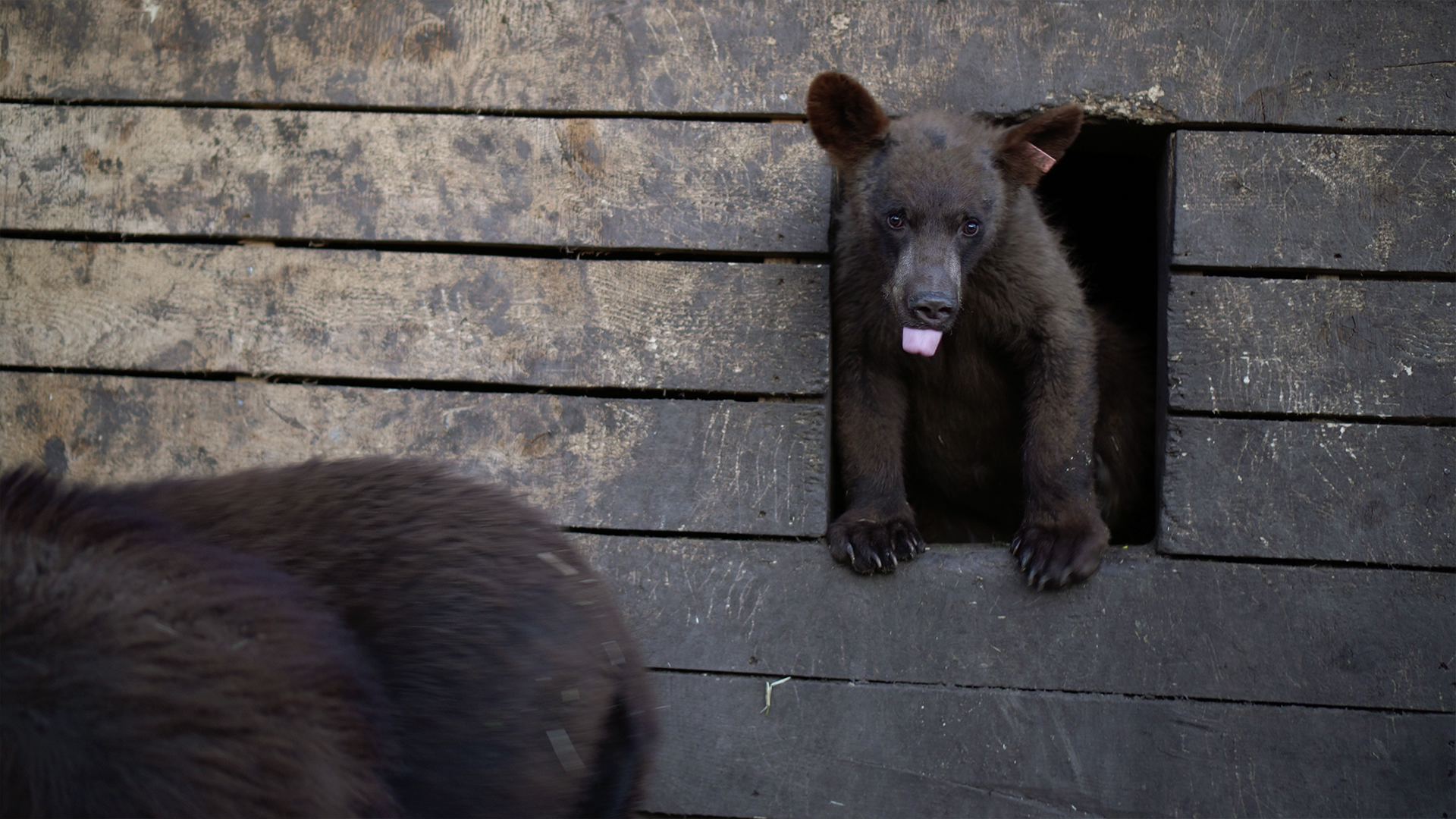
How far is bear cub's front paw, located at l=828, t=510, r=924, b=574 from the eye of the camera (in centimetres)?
252

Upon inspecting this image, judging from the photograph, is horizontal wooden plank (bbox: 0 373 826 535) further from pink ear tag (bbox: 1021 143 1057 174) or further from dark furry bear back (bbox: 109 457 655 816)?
dark furry bear back (bbox: 109 457 655 816)

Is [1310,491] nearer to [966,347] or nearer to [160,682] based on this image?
[966,347]

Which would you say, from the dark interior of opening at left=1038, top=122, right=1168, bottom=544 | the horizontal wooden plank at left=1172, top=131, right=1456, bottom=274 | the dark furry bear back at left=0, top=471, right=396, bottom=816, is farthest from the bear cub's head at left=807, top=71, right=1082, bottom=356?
the dark furry bear back at left=0, top=471, right=396, bottom=816

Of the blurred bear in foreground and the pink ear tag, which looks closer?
the blurred bear in foreground

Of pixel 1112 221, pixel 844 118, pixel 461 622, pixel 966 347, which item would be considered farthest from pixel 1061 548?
pixel 1112 221

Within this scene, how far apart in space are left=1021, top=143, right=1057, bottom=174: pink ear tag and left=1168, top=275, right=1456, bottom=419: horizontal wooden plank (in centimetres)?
47

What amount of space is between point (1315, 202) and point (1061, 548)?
1.14 meters

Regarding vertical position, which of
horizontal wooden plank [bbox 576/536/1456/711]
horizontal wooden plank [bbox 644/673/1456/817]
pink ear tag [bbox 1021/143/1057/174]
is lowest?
horizontal wooden plank [bbox 644/673/1456/817]

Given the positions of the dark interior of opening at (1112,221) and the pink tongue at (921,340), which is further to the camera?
the dark interior of opening at (1112,221)

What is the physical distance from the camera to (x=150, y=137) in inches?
107

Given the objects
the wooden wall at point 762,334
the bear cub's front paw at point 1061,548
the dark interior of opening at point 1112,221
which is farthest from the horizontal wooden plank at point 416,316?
the dark interior of opening at point 1112,221

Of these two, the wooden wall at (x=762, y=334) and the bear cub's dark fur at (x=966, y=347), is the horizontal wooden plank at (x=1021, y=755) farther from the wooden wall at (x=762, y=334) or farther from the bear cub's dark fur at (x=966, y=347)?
the bear cub's dark fur at (x=966, y=347)

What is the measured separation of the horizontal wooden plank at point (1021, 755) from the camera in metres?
2.45

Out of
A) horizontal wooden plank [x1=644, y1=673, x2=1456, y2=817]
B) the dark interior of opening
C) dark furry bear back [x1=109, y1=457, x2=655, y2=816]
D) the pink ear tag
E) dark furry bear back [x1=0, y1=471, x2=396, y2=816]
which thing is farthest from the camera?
the dark interior of opening
